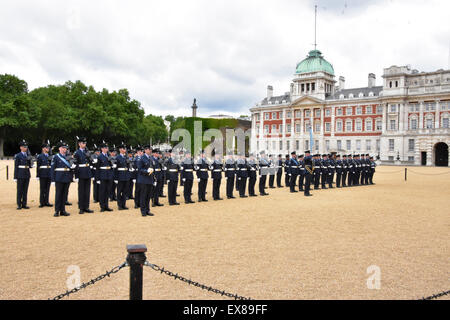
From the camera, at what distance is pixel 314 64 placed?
8438 centimetres

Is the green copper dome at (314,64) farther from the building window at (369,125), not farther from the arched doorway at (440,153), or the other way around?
the arched doorway at (440,153)

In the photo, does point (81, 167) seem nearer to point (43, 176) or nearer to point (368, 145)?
point (43, 176)

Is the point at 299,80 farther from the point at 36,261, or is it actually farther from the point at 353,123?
the point at 36,261

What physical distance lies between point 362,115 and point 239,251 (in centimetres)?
7504

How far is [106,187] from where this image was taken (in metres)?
13.3

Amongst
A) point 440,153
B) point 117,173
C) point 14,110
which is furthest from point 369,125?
point 117,173

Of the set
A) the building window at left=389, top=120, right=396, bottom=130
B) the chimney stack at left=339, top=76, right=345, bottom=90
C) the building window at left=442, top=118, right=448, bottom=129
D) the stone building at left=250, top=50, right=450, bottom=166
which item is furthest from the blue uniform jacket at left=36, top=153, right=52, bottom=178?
the chimney stack at left=339, top=76, right=345, bottom=90

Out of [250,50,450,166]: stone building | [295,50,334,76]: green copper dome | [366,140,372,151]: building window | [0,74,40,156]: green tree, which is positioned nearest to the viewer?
[0,74,40,156]: green tree

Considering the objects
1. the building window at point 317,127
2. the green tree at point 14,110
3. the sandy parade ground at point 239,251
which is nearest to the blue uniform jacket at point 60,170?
the sandy parade ground at point 239,251

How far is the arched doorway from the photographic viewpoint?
66125 millimetres

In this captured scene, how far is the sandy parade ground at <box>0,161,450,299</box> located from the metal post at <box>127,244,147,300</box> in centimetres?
134

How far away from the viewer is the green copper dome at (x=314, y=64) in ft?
275

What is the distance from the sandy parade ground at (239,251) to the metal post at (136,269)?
4.39ft

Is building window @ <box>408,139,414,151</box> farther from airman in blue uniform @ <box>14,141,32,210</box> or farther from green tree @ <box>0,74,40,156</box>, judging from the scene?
airman in blue uniform @ <box>14,141,32,210</box>
